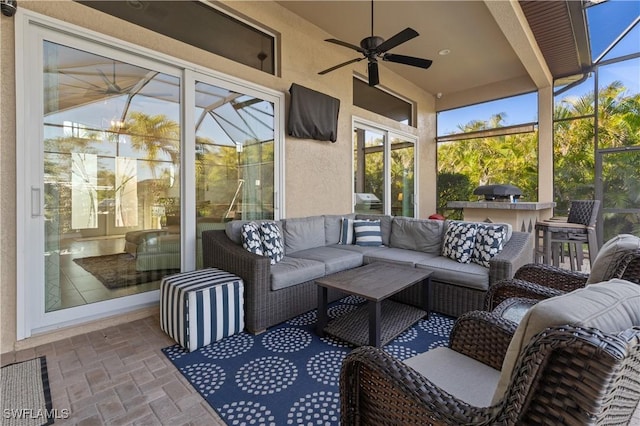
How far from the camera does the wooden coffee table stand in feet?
7.45

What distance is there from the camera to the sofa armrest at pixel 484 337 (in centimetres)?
130

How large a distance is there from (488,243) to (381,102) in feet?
13.5

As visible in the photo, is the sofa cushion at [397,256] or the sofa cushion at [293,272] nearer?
the sofa cushion at [293,272]

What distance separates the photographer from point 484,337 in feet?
4.47

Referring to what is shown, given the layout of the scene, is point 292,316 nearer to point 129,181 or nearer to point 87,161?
point 129,181

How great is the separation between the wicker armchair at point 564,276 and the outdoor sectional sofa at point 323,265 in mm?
474

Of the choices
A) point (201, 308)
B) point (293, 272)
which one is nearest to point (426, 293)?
point (293, 272)

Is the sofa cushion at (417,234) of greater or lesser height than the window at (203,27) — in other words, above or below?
below

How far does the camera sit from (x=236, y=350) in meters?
2.37

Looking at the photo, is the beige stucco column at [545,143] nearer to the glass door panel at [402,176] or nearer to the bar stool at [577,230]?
the bar stool at [577,230]

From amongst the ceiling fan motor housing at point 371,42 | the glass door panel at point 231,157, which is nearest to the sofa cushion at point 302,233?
the glass door panel at point 231,157

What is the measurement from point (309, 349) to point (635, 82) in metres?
6.83

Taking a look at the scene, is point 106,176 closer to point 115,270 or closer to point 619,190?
point 115,270

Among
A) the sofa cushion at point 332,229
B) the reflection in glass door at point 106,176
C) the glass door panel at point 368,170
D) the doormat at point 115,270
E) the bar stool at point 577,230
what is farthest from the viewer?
the glass door panel at point 368,170
